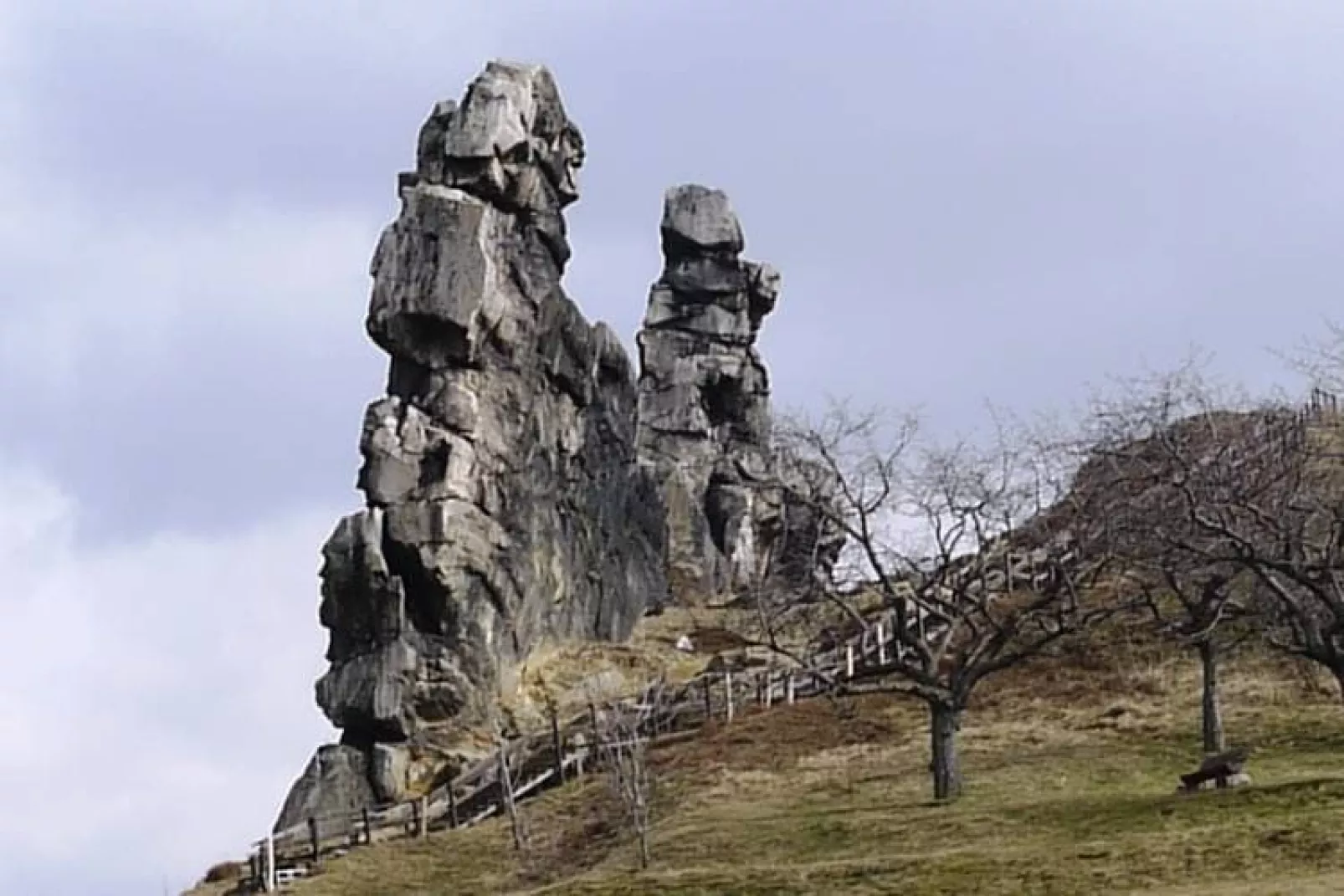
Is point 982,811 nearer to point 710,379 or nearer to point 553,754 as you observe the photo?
point 553,754

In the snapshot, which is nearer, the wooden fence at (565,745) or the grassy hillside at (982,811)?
the grassy hillside at (982,811)

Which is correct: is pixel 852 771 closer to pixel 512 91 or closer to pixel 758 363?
Result: pixel 512 91

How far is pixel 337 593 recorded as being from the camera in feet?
207

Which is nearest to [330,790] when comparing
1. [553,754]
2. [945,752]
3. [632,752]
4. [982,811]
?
[553,754]

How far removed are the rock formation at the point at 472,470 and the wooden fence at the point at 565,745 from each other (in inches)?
112

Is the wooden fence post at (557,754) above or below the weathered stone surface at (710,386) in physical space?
below

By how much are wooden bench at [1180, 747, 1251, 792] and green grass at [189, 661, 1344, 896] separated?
0.57 meters

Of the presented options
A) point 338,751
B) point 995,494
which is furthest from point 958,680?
point 338,751

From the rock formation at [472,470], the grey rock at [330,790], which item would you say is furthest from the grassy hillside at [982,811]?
the rock formation at [472,470]

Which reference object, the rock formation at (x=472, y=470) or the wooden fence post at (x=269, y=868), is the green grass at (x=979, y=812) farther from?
the rock formation at (x=472, y=470)

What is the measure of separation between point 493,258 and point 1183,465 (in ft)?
→ 118

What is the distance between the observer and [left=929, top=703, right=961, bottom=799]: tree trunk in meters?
41.9

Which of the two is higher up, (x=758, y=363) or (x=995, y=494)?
(x=758, y=363)

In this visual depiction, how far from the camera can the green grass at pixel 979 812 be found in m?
31.0
